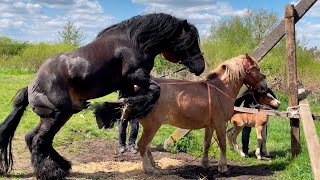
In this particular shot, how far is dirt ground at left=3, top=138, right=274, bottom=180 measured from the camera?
6.25 metres

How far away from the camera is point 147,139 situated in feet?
20.5

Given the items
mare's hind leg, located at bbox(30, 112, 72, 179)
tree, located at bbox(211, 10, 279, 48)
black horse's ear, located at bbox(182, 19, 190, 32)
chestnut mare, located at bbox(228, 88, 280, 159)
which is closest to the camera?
mare's hind leg, located at bbox(30, 112, 72, 179)

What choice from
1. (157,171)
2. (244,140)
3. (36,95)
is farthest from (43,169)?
(244,140)

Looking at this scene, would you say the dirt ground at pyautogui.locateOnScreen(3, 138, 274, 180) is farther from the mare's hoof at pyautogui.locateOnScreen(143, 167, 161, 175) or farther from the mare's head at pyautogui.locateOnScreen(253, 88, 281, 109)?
the mare's head at pyautogui.locateOnScreen(253, 88, 281, 109)

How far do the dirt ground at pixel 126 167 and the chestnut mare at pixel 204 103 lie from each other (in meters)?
0.24

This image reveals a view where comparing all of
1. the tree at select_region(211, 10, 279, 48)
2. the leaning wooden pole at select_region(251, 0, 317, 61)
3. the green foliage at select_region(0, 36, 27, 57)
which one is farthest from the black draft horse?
the green foliage at select_region(0, 36, 27, 57)

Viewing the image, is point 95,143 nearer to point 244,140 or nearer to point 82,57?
point 244,140

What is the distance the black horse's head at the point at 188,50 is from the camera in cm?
519

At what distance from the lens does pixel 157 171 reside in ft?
20.9

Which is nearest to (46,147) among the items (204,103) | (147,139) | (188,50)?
(147,139)

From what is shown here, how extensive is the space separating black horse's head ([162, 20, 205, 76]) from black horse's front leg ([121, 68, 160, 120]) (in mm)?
550

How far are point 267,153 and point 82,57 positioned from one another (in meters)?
4.62

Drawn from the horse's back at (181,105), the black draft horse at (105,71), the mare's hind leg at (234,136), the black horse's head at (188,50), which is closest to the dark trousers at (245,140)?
the mare's hind leg at (234,136)

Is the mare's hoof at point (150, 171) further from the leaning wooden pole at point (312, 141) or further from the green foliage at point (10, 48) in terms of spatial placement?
the green foliage at point (10, 48)
